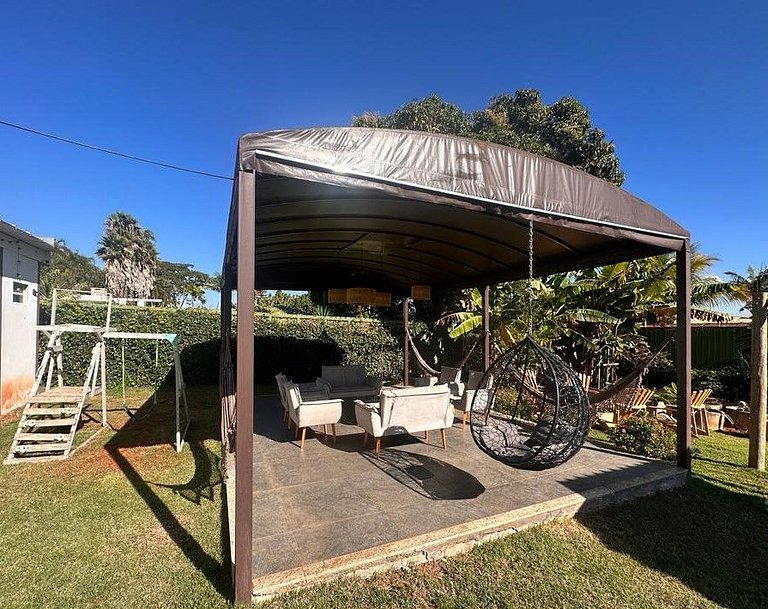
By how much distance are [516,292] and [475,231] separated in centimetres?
534

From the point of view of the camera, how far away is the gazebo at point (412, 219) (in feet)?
9.12

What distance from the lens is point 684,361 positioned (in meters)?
4.93

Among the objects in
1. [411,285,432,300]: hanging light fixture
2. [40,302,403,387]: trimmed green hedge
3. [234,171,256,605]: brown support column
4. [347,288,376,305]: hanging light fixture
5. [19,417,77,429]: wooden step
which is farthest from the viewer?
[40,302,403,387]: trimmed green hedge

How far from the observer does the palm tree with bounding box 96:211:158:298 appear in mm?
26219

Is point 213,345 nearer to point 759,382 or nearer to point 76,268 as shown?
point 759,382

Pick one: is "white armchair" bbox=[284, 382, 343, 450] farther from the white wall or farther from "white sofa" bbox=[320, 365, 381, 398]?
the white wall

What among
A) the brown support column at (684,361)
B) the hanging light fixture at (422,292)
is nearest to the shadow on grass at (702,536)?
the brown support column at (684,361)

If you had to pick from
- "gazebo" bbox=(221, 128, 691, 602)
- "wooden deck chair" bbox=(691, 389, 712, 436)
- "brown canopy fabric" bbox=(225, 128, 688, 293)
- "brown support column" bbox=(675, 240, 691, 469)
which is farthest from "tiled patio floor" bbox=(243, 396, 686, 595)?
"wooden deck chair" bbox=(691, 389, 712, 436)

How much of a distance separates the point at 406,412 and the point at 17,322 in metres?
8.79

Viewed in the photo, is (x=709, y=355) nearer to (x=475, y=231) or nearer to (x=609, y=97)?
(x=609, y=97)

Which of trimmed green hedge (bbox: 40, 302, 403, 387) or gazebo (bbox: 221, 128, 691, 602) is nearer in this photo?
gazebo (bbox: 221, 128, 691, 602)

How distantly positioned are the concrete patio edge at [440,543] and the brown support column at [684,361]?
959 millimetres

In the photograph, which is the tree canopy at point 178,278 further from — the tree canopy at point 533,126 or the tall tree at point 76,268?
the tree canopy at point 533,126

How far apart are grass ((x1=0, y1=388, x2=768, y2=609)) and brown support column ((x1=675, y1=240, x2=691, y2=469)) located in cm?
43
